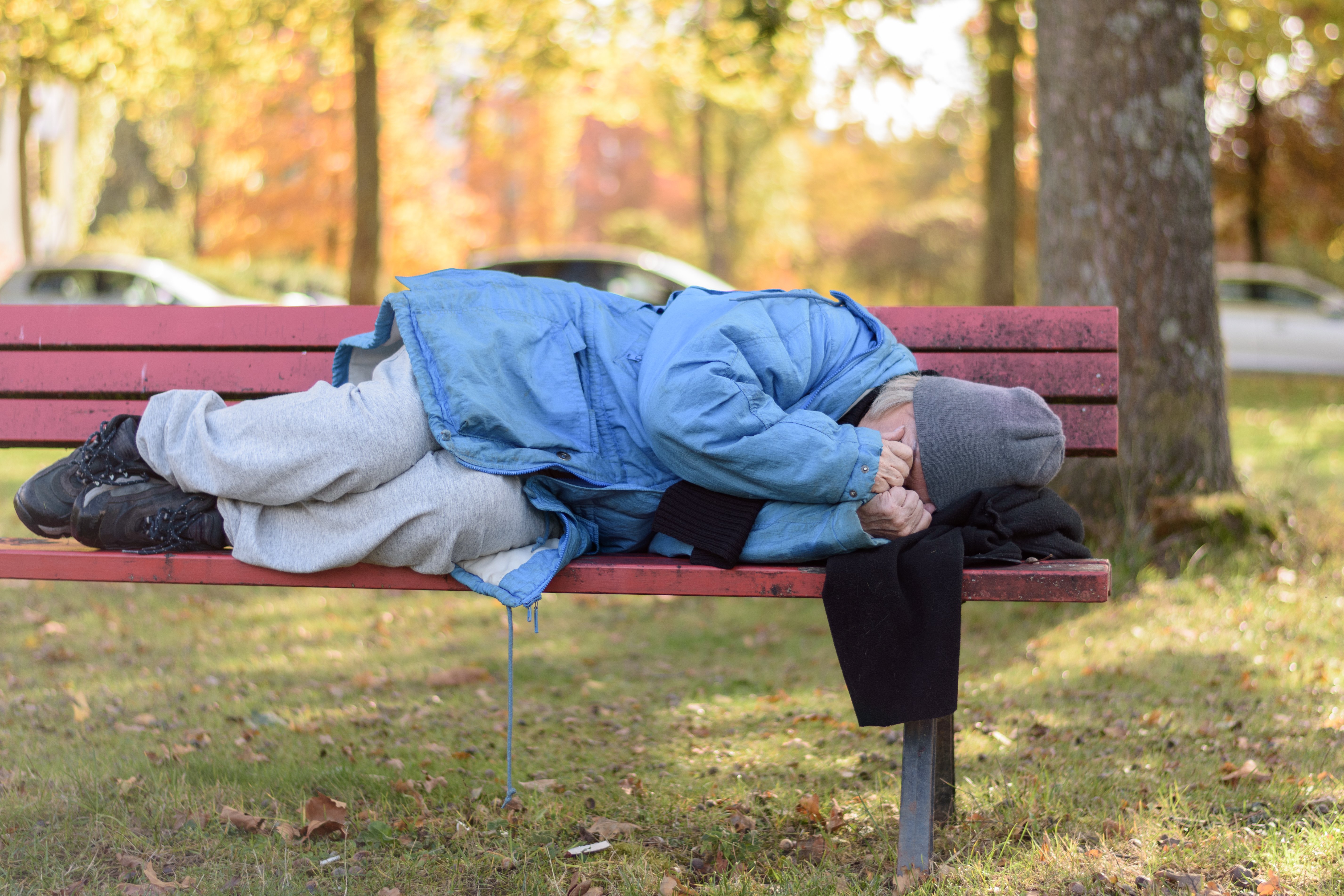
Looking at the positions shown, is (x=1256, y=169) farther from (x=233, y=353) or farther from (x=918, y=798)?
(x=918, y=798)

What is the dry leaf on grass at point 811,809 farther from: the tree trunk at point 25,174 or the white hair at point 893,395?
the tree trunk at point 25,174

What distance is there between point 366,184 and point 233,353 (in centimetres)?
825

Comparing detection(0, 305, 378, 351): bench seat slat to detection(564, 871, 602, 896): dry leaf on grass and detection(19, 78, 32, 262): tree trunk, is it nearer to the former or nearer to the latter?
detection(564, 871, 602, 896): dry leaf on grass

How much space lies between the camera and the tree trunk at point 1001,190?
11219mm

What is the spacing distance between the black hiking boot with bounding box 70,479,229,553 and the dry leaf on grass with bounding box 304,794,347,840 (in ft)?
2.14

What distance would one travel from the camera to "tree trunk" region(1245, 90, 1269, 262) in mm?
19953

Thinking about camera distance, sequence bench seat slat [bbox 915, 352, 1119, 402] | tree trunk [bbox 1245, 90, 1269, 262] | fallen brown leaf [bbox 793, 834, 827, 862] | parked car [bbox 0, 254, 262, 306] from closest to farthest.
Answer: fallen brown leaf [bbox 793, 834, 827, 862], bench seat slat [bbox 915, 352, 1119, 402], parked car [bbox 0, 254, 262, 306], tree trunk [bbox 1245, 90, 1269, 262]

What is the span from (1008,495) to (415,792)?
160cm

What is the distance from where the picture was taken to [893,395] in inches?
108

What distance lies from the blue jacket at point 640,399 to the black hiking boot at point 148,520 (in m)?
0.48

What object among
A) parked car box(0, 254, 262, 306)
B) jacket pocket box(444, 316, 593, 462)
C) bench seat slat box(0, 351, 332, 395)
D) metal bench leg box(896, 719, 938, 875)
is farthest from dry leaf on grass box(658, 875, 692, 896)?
parked car box(0, 254, 262, 306)

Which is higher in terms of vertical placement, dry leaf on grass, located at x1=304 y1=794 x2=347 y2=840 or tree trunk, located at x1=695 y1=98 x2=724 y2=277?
tree trunk, located at x1=695 y1=98 x2=724 y2=277

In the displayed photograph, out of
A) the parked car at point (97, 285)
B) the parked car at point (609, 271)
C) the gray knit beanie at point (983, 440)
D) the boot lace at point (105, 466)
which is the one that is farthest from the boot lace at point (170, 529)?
the parked car at point (97, 285)

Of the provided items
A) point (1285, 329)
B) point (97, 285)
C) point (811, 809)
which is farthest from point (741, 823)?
point (1285, 329)
